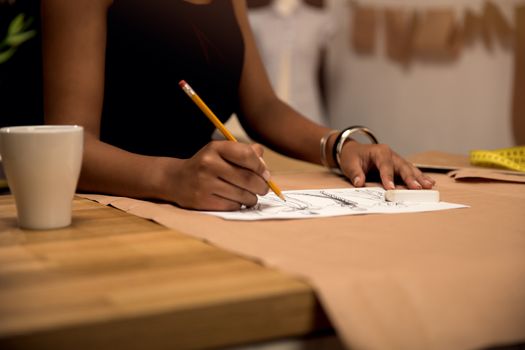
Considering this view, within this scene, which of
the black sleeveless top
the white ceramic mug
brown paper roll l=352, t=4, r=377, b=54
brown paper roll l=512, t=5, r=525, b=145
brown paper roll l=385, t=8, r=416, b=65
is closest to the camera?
the white ceramic mug

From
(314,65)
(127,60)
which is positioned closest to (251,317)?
(127,60)

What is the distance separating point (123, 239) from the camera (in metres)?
0.62

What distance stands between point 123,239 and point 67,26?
1.53 feet

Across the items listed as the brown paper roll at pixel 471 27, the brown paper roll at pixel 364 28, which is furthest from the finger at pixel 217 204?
the brown paper roll at pixel 364 28

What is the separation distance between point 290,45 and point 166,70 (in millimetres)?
1083

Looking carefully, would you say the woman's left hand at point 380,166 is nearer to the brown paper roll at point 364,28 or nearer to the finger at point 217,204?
the finger at point 217,204

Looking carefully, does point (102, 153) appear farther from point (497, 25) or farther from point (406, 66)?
point (406, 66)

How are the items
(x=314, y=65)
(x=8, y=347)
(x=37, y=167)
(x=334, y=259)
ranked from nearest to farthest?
1. (x=8, y=347)
2. (x=334, y=259)
3. (x=37, y=167)
4. (x=314, y=65)

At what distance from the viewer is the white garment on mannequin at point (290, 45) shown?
2232 mm

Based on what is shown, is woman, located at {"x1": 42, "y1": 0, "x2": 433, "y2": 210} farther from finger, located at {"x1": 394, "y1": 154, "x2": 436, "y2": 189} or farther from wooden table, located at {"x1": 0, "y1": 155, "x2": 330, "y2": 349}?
wooden table, located at {"x1": 0, "y1": 155, "x2": 330, "y2": 349}

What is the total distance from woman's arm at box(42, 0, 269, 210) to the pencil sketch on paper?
0.10 ft

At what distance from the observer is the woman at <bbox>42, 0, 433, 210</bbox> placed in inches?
30.8

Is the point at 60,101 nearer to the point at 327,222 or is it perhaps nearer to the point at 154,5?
the point at 154,5

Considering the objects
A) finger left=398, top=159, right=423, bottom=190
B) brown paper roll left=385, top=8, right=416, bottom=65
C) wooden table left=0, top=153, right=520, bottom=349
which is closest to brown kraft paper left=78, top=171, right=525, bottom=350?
wooden table left=0, top=153, right=520, bottom=349
